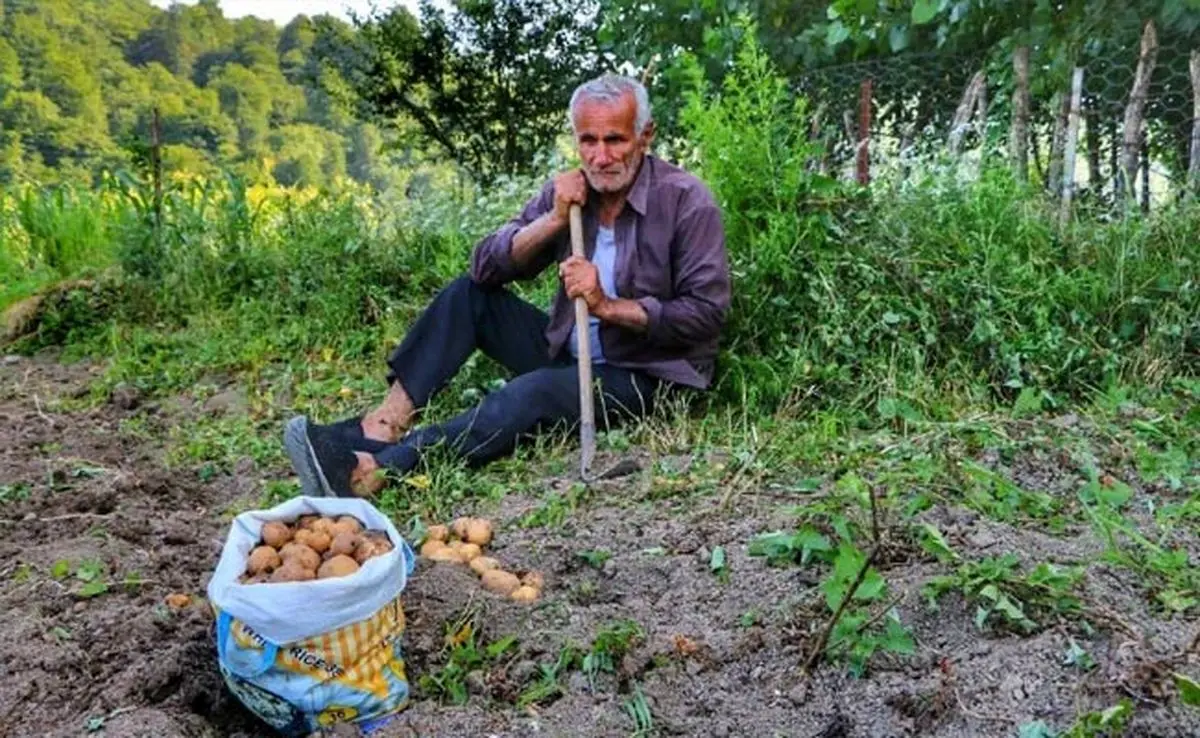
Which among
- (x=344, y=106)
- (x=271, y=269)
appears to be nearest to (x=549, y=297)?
(x=271, y=269)

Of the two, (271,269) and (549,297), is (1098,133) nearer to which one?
(549,297)

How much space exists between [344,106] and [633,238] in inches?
396

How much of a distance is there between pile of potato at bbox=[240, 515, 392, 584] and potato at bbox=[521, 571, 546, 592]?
39 cm

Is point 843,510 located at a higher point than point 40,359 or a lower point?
higher

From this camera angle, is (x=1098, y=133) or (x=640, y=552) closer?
(x=640, y=552)

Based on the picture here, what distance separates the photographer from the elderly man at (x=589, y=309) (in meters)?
3.36

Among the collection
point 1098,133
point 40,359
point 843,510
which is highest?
point 1098,133

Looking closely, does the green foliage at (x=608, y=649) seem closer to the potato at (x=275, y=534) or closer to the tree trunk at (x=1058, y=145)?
the potato at (x=275, y=534)

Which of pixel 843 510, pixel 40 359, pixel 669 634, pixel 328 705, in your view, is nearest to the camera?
pixel 328 705

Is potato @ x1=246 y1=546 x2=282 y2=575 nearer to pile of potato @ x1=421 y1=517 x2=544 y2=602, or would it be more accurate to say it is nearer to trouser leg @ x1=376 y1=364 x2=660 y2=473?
pile of potato @ x1=421 y1=517 x2=544 y2=602

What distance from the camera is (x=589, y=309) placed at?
11.2 ft

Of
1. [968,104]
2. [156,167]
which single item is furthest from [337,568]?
[156,167]

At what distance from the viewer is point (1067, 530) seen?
239 centimetres

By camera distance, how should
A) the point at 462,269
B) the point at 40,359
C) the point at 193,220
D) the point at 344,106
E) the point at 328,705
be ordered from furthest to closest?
the point at 344,106 → the point at 193,220 → the point at 40,359 → the point at 462,269 → the point at 328,705
